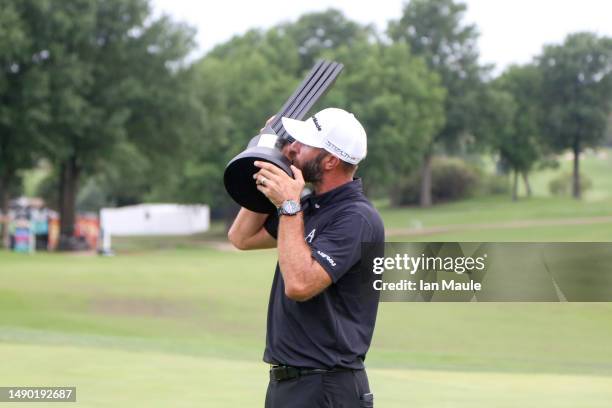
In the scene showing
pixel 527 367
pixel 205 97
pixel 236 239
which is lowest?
pixel 527 367

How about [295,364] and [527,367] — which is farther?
[527,367]

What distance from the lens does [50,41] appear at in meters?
43.9

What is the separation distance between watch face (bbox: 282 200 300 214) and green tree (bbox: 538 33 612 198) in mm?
48081

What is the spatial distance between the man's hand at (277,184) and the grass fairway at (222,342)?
4266mm

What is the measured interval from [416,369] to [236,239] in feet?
24.5

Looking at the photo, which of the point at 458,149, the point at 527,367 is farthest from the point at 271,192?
the point at 458,149

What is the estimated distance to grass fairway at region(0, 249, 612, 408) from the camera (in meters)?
8.65

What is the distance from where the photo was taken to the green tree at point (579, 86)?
164 feet

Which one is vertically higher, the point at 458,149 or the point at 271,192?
the point at 458,149

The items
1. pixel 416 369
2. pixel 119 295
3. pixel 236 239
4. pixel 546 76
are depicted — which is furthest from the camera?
pixel 546 76

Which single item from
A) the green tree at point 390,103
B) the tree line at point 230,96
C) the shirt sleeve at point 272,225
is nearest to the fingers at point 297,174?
the shirt sleeve at point 272,225

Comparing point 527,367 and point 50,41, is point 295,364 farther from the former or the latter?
point 50,41

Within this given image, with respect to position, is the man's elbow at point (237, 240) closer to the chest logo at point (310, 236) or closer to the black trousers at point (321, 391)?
the chest logo at point (310, 236)

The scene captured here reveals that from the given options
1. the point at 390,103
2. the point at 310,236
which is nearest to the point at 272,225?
the point at 310,236
